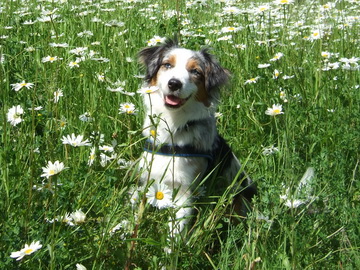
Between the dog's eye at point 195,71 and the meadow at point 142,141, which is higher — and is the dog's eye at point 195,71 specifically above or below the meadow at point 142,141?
above

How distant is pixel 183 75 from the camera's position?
3.35m

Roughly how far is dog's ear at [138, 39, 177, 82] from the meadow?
0.77 ft

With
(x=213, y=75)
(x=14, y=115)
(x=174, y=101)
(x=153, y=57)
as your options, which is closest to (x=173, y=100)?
(x=174, y=101)

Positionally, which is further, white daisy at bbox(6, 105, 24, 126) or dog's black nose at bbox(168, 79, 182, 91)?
dog's black nose at bbox(168, 79, 182, 91)

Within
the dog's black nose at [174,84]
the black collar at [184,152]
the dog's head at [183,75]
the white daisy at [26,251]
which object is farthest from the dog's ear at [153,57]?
the white daisy at [26,251]

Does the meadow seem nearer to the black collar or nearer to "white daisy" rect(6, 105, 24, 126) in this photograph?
"white daisy" rect(6, 105, 24, 126)

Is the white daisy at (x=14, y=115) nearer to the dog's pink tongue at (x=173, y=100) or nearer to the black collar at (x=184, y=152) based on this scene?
the black collar at (x=184, y=152)

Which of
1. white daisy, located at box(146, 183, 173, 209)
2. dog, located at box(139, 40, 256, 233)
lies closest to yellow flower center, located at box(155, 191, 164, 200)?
white daisy, located at box(146, 183, 173, 209)

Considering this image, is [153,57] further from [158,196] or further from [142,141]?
[158,196]

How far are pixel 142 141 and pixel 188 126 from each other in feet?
1.04

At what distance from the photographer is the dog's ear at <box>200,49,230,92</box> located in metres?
3.55

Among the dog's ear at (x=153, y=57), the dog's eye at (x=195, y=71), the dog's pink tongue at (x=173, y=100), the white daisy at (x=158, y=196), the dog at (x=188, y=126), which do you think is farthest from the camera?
the dog's ear at (x=153, y=57)

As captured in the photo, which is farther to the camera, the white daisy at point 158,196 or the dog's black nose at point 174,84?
the dog's black nose at point 174,84

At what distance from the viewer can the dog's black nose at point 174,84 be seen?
323 centimetres
